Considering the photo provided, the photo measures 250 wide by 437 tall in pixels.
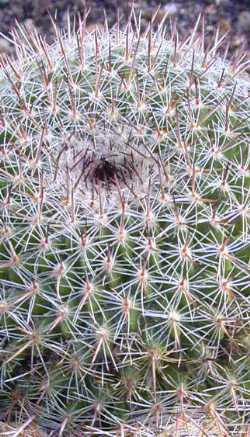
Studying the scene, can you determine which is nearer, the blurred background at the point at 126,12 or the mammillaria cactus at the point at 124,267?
the mammillaria cactus at the point at 124,267

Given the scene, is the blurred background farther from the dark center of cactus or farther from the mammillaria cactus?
the dark center of cactus

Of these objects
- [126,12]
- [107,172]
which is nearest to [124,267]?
[107,172]

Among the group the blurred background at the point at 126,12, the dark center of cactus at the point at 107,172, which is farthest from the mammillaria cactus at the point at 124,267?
the blurred background at the point at 126,12

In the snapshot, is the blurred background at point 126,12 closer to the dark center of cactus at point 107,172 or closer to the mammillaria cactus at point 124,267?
the mammillaria cactus at point 124,267

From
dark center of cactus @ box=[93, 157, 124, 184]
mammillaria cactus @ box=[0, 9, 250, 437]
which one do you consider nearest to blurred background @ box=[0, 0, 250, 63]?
mammillaria cactus @ box=[0, 9, 250, 437]

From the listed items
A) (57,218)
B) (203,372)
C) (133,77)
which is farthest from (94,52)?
(203,372)

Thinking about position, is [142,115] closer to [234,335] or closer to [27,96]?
[27,96]
